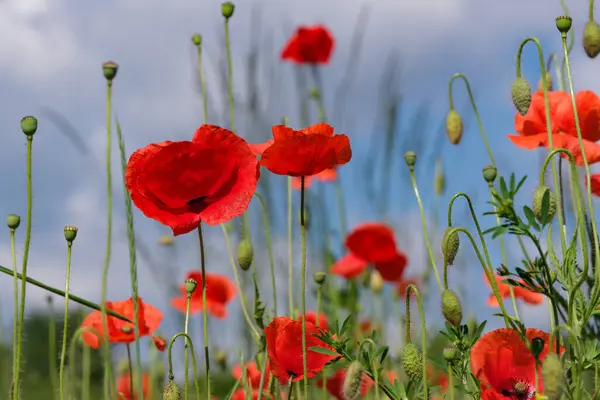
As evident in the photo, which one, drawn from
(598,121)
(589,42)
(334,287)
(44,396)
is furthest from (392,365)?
(44,396)

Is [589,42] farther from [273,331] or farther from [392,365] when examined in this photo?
[392,365]

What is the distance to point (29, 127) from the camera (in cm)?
160

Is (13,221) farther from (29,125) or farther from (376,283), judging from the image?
(376,283)

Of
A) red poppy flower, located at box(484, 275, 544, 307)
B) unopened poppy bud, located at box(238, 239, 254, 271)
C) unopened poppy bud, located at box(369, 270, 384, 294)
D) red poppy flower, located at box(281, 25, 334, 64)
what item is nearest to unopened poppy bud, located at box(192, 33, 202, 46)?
unopened poppy bud, located at box(238, 239, 254, 271)

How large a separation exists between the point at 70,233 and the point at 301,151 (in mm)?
457

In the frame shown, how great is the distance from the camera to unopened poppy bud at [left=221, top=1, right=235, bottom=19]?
86.0 inches

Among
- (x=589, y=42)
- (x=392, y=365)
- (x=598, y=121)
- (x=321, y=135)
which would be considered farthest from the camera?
(x=392, y=365)

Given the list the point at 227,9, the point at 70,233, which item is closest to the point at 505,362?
the point at 70,233

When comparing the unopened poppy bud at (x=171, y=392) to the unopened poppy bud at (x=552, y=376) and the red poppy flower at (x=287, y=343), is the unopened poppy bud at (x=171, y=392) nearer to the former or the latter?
the red poppy flower at (x=287, y=343)

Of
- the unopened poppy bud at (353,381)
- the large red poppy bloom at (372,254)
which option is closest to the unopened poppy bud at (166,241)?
the large red poppy bloom at (372,254)

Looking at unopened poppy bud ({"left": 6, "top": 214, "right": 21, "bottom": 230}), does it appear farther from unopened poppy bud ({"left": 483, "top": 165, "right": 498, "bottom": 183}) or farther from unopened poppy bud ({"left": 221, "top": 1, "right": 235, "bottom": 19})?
unopened poppy bud ({"left": 483, "top": 165, "right": 498, "bottom": 183})

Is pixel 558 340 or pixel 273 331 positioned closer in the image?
pixel 558 340

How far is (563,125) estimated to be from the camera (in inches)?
81.9

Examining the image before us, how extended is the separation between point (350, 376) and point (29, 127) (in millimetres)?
720
